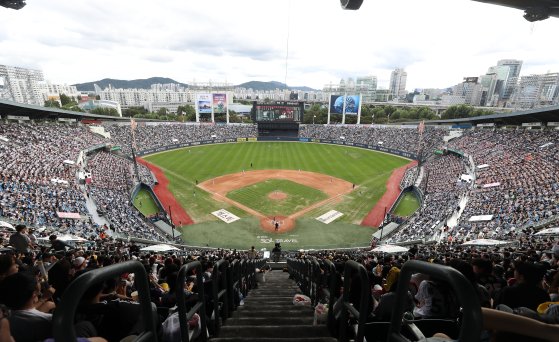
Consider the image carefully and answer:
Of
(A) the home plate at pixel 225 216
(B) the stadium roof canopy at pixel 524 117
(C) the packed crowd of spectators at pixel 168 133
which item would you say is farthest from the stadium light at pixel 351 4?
(C) the packed crowd of spectators at pixel 168 133

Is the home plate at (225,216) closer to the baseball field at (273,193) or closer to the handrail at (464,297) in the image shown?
the baseball field at (273,193)

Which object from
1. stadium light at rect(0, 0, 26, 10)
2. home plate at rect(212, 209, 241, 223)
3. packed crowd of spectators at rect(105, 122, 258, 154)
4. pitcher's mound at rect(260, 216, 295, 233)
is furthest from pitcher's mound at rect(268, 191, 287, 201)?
packed crowd of spectators at rect(105, 122, 258, 154)

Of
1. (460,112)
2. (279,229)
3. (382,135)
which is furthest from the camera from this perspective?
(460,112)

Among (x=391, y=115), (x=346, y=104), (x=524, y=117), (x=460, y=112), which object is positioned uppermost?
(x=346, y=104)

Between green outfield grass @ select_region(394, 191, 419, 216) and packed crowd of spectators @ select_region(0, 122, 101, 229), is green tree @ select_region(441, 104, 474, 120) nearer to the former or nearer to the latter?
green outfield grass @ select_region(394, 191, 419, 216)

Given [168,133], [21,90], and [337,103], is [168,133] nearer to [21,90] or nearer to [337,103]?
[337,103]

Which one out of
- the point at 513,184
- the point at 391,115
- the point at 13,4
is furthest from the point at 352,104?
the point at 13,4
